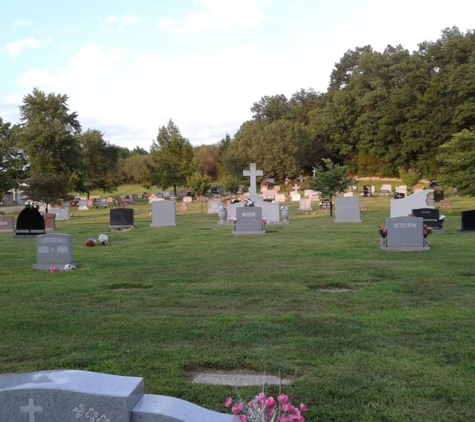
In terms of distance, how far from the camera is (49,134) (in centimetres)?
4691

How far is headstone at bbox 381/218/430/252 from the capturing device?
45.3ft

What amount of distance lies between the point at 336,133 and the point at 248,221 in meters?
51.5

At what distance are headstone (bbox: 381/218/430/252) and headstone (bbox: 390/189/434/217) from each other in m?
8.21

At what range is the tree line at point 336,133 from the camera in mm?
48562

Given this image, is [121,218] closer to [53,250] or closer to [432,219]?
[53,250]

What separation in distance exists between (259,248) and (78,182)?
127 feet

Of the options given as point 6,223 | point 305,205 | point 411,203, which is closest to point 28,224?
point 6,223

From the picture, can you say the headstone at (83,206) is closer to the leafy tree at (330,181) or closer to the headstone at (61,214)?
the headstone at (61,214)

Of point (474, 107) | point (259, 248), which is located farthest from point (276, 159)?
point (259, 248)

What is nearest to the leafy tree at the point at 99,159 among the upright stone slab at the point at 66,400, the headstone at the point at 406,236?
the headstone at the point at 406,236

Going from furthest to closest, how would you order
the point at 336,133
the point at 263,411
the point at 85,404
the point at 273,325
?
1. the point at 336,133
2. the point at 273,325
3. the point at 263,411
4. the point at 85,404

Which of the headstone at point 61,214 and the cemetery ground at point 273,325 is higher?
the headstone at point 61,214

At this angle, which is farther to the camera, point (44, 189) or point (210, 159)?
point (210, 159)

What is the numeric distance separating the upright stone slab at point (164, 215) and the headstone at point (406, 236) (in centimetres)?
1190
